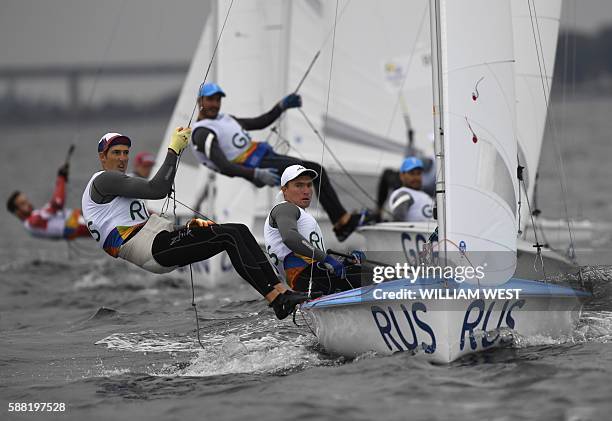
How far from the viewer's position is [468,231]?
18.1 feet

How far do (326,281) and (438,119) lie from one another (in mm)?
1157

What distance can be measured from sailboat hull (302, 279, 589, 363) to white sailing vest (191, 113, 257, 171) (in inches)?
106

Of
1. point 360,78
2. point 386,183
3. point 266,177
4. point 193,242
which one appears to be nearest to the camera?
point 193,242

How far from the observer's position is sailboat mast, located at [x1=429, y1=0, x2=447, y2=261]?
18.3 feet

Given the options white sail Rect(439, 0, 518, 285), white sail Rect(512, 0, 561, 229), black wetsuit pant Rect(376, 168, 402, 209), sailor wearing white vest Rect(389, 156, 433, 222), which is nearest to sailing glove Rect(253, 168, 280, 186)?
sailor wearing white vest Rect(389, 156, 433, 222)

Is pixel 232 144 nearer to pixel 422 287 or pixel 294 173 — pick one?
pixel 294 173

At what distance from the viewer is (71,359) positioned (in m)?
6.54

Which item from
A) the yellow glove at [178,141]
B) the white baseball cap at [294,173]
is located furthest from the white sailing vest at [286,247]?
the yellow glove at [178,141]

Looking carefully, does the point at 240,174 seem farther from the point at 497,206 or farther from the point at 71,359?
the point at 497,206

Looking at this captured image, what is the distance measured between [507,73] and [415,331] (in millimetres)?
1473

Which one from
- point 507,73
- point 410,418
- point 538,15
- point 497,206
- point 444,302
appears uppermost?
point 538,15

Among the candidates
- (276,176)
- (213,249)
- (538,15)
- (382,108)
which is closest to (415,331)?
(213,249)

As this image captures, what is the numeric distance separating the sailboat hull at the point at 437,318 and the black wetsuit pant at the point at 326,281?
0.40 meters

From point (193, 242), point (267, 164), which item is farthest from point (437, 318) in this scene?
point (267, 164)
